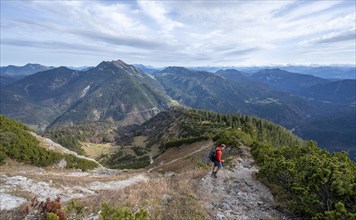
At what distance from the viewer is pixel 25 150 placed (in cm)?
4906

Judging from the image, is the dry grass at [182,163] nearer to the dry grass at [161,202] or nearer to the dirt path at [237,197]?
the dirt path at [237,197]

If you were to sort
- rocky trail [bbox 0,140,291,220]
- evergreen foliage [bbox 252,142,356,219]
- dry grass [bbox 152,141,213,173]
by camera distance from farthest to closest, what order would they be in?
dry grass [bbox 152,141,213,173] → rocky trail [bbox 0,140,291,220] → evergreen foliage [bbox 252,142,356,219]

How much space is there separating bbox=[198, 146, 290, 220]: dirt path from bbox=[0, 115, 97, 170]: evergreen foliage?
38540 mm

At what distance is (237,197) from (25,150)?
1760 inches

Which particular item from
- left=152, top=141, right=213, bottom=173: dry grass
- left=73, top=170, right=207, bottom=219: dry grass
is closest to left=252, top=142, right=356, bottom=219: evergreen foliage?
left=73, top=170, right=207, bottom=219: dry grass

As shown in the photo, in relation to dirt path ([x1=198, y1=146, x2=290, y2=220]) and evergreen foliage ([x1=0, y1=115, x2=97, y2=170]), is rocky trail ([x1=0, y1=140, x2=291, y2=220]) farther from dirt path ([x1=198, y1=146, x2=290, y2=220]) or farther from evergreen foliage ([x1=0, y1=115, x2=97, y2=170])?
evergreen foliage ([x1=0, y1=115, x2=97, y2=170])

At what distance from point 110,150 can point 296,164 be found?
192m

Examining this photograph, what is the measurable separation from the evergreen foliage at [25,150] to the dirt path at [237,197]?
38540mm

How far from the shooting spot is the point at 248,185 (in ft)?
75.9

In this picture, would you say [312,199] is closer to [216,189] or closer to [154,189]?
[216,189]

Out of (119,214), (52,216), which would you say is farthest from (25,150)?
(119,214)

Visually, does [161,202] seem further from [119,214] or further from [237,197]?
[237,197]

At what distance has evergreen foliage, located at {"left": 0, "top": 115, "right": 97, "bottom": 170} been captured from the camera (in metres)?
47.3

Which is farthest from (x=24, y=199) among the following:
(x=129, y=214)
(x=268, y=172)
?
(x=268, y=172)
